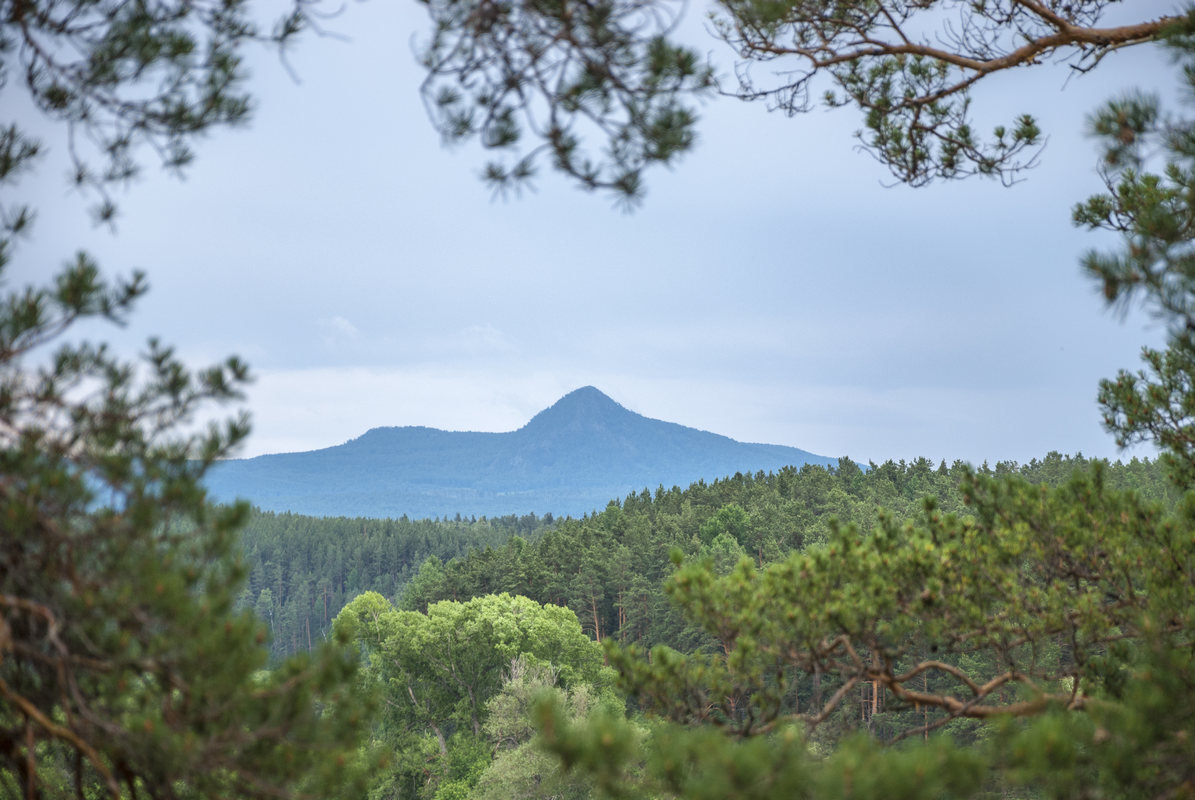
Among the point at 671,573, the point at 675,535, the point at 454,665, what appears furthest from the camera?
the point at 675,535

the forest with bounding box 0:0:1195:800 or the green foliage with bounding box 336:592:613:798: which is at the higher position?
the forest with bounding box 0:0:1195:800

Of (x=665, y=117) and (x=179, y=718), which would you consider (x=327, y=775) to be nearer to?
(x=179, y=718)

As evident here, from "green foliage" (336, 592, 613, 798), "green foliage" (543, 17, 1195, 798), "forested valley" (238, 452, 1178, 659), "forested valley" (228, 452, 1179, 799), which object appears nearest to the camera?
"green foliage" (543, 17, 1195, 798)

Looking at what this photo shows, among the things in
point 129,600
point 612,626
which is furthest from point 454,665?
point 129,600

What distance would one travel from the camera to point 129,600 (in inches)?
104

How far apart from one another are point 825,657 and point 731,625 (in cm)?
55

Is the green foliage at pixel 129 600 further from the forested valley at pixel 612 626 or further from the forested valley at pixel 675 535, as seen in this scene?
the forested valley at pixel 675 535

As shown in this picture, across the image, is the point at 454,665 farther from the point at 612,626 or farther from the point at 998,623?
the point at 998,623

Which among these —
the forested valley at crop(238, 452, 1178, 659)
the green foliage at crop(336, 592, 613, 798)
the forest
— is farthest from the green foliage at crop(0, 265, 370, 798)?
the green foliage at crop(336, 592, 613, 798)

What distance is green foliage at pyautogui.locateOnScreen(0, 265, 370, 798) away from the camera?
8.71 feet

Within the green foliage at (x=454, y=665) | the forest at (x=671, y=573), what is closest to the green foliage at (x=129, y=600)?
the forest at (x=671, y=573)

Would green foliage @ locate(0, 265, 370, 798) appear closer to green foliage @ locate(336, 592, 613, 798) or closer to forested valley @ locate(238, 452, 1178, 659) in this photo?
forested valley @ locate(238, 452, 1178, 659)

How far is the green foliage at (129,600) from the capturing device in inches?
104

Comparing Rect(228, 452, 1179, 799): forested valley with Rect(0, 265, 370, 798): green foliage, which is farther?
Rect(228, 452, 1179, 799): forested valley
